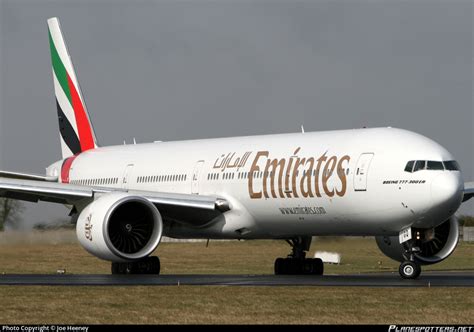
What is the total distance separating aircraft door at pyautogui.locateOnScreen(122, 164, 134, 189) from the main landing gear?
21.4 ft

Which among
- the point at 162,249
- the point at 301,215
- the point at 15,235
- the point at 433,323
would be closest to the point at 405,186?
the point at 301,215

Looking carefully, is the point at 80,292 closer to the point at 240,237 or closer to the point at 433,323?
the point at 433,323

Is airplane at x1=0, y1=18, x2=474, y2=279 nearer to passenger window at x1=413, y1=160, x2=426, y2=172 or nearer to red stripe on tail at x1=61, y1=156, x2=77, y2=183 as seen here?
passenger window at x1=413, y1=160, x2=426, y2=172

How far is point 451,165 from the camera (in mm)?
27719

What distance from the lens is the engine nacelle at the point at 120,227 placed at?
28.5 metres

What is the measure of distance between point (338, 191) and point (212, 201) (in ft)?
15.6

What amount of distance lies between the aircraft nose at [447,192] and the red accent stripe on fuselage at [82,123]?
57.1ft

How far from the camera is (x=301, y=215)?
29953 millimetres

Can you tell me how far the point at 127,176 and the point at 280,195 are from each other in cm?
817

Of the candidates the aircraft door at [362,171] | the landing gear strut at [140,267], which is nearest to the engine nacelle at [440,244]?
the aircraft door at [362,171]

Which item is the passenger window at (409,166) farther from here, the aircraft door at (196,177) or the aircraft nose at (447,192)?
the aircraft door at (196,177)

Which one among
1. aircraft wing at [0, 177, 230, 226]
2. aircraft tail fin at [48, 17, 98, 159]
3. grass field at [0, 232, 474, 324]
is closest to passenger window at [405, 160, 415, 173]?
grass field at [0, 232, 474, 324]

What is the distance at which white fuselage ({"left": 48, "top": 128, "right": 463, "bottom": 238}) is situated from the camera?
27406mm

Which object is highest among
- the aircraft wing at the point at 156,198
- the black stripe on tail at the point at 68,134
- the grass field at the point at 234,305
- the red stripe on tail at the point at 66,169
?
Answer: the black stripe on tail at the point at 68,134
